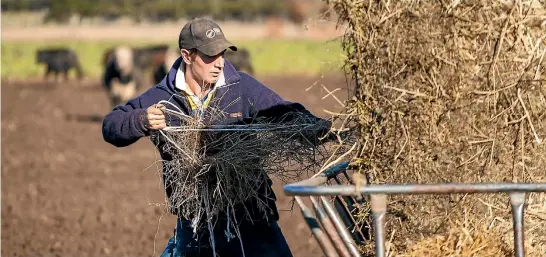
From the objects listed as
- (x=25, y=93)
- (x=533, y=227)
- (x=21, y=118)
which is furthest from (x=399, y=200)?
(x=25, y=93)

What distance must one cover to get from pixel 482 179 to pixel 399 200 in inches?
14.8

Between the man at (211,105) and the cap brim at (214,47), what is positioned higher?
the cap brim at (214,47)

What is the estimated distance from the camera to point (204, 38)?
5766mm

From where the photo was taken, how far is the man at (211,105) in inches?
225

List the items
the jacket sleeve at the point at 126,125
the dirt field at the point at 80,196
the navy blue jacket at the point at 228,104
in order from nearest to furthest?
the jacket sleeve at the point at 126,125, the navy blue jacket at the point at 228,104, the dirt field at the point at 80,196

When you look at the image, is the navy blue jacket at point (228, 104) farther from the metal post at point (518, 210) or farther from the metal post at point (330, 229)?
the metal post at point (518, 210)

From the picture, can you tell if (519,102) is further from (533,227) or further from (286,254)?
(286,254)

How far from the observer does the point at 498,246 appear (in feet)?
14.9

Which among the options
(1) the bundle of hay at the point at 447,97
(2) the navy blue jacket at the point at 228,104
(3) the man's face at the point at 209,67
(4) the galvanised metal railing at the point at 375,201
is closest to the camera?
(4) the galvanised metal railing at the point at 375,201

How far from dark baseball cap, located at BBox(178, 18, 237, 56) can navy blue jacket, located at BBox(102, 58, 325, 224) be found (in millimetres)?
219

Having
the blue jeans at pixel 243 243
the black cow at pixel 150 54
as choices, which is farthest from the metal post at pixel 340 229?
the black cow at pixel 150 54

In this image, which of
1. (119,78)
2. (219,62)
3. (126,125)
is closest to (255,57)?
(119,78)

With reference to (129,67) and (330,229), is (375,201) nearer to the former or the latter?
(330,229)

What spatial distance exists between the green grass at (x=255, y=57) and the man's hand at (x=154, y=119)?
112 ft
